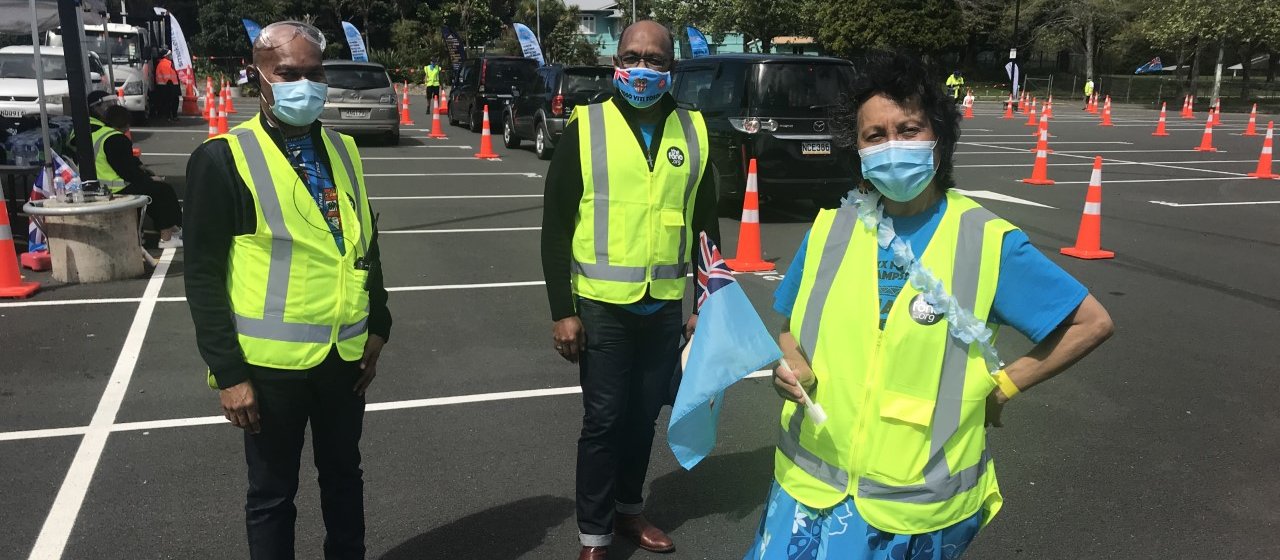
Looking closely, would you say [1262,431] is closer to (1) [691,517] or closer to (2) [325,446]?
(1) [691,517]

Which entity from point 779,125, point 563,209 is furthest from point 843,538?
point 779,125

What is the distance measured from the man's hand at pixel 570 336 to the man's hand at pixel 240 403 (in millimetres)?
991

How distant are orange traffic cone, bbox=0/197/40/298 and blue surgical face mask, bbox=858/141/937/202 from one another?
292 inches

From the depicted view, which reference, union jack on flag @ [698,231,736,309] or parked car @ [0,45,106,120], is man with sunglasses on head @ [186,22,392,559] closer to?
union jack on flag @ [698,231,736,309]

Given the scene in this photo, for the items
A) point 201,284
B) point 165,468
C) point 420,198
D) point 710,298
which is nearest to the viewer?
point 710,298

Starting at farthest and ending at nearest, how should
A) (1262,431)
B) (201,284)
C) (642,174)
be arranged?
(1262,431), (642,174), (201,284)

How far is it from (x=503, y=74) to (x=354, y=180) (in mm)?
19966

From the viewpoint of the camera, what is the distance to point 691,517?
13.4 ft

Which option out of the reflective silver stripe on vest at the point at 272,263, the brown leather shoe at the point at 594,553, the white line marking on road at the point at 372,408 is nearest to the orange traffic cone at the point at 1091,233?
the white line marking on road at the point at 372,408

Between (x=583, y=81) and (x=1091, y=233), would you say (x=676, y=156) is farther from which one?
(x=583, y=81)

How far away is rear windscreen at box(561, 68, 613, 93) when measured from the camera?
17.3m

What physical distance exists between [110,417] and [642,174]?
11.2ft

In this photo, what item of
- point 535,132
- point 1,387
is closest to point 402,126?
point 535,132

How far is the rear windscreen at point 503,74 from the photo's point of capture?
2231cm
